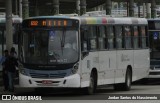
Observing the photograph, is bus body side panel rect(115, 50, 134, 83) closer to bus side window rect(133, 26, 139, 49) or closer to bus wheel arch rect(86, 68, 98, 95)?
bus side window rect(133, 26, 139, 49)

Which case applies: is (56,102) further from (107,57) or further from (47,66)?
(107,57)

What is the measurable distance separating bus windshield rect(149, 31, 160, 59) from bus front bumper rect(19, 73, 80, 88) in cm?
1040

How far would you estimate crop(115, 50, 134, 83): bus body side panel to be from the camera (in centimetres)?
2455

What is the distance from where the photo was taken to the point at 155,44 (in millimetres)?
30312

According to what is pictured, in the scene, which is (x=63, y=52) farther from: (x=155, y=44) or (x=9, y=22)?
(x=155, y=44)

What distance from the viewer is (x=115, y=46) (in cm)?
2422

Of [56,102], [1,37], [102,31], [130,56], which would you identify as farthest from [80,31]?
[1,37]

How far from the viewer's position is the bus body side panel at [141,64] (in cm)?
2656

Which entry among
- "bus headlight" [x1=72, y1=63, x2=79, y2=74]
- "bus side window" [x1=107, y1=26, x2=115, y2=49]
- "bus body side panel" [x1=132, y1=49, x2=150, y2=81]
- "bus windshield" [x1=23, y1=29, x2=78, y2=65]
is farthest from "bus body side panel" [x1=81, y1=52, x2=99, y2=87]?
"bus body side panel" [x1=132, y1=49, x2=150, y2=81]

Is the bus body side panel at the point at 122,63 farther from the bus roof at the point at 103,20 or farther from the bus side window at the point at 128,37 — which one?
the bus roof at the point at 103,20

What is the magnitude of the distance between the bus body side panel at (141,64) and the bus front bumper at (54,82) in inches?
250

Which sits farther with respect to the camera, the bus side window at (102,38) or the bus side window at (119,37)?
the bus side window at (119,37)

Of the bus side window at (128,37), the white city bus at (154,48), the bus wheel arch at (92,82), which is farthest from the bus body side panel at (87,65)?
the white city bus at (154,48)

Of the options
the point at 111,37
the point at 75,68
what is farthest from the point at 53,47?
the point at 111,37
